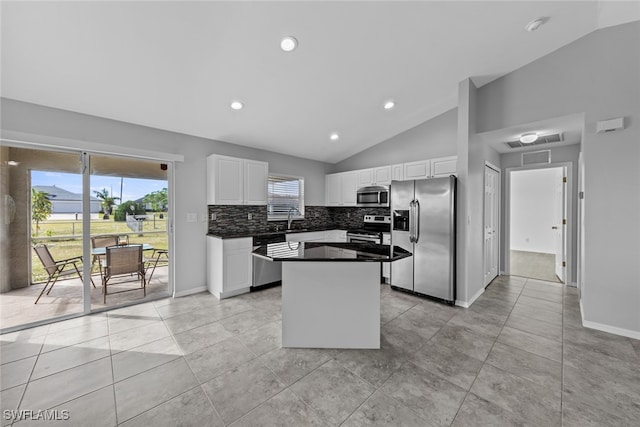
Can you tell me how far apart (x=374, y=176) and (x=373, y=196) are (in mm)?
442

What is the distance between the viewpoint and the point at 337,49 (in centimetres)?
264

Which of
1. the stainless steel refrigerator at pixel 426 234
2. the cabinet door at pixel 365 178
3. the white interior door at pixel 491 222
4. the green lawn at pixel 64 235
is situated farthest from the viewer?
the cabinet door at pixel 365 178

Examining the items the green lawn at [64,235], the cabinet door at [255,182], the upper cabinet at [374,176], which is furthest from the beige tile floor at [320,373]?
the upper cabinet at [374,176]

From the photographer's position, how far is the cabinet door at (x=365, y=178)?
16.5ft

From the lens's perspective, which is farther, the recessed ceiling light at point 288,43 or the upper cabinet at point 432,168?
the upper cabinet at point 432,168

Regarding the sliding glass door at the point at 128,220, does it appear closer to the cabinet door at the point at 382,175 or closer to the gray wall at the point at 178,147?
the gray wall at the point at 178,147

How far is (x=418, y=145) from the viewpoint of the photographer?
470 centimetres

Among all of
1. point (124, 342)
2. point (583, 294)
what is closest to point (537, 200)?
point (583, 294)

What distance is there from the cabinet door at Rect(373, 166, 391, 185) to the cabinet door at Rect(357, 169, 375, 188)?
9cm

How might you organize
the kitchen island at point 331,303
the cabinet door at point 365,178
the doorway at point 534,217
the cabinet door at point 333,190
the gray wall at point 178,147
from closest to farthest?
the kitchen island at point 331,303, the gray wall at point 178,147, the cabinet door at point 365,178, the cabinet door at point 333,190, the doorway at point 534,217

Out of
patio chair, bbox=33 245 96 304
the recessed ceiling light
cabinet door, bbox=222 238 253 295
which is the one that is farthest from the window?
patio chair, bbox=33 245 96 304

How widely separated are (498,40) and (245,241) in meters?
4.11

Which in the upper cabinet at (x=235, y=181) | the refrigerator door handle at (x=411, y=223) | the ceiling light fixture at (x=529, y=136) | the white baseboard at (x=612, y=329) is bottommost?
the white baseboard at (x=612, y=329)

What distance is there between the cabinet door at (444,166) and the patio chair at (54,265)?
17.1 ft
